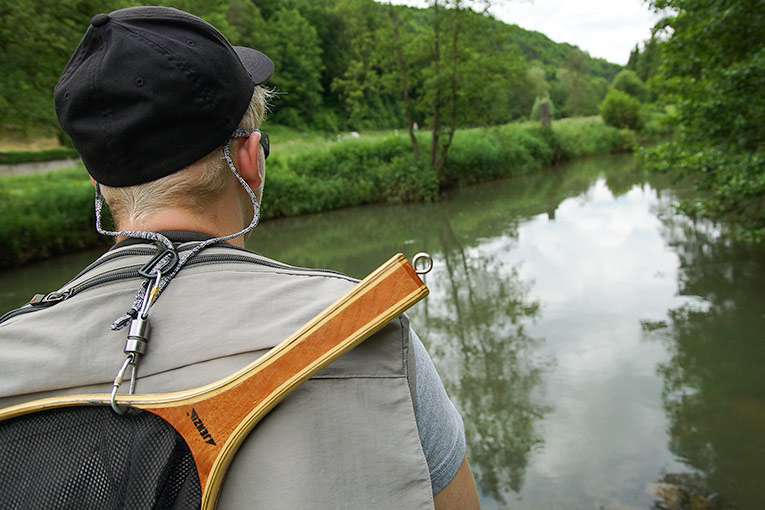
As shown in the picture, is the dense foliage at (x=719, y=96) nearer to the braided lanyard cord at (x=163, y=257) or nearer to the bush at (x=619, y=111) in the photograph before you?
the braided lanyard cord at (x=163, y=257)

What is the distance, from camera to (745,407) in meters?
3.96

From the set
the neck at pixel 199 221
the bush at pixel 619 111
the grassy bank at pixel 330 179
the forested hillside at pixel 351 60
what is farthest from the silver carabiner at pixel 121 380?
the bush at pixel 619 111

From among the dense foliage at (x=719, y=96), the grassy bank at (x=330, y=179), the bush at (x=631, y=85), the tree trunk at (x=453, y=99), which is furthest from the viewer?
the bush at (x=631, y=85)

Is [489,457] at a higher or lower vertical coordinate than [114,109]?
lower

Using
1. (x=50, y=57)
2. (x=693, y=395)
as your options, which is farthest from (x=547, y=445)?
(x=50, y=57)

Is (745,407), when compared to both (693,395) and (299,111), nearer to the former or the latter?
(693,395)

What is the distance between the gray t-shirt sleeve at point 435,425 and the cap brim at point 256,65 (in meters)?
0.60

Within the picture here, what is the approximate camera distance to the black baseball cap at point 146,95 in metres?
0.86

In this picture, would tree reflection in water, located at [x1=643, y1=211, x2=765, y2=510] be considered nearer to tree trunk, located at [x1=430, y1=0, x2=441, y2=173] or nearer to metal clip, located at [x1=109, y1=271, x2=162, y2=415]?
metal clip, located at [x1=109, y1=271, x2=162, y2=415]

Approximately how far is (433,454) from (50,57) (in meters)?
10.7

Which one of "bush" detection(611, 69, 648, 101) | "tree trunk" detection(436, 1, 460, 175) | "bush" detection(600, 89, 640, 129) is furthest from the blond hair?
"bush" detection(611, 69, 648, 101)

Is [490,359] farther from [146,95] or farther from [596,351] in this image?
[146,95]

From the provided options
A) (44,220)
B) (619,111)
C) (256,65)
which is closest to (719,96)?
(256,65)

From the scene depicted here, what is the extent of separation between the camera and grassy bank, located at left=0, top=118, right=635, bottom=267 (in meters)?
11.0
